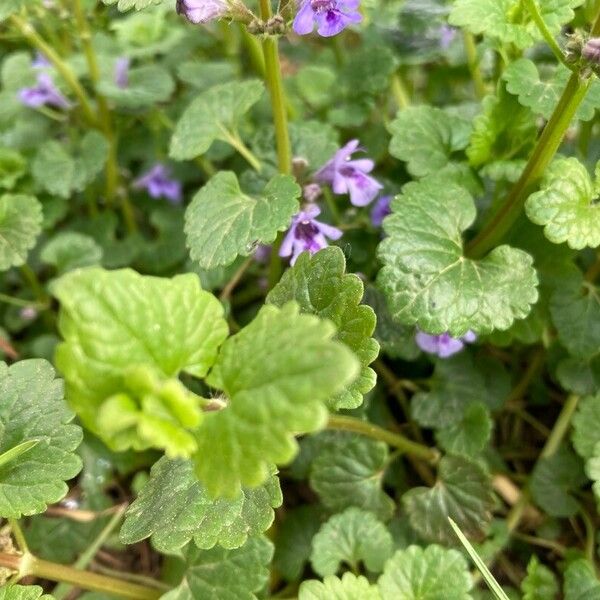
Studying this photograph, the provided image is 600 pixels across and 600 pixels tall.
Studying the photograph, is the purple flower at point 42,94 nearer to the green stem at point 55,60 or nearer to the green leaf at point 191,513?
the green stem at point 55,60

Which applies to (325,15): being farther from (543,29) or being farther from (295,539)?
(295,539)

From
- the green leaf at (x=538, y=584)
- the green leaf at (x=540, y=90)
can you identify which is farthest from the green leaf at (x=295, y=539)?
the green leaf at (x=540, y=90)

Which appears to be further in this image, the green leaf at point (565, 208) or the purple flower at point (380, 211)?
the purple flower at point (380, 211)

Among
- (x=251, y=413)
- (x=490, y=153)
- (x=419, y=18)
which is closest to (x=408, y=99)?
(x=419, y=18)

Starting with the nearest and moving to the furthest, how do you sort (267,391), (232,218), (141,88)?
1. (267,391)
2. (232,218)
3. (141,88)

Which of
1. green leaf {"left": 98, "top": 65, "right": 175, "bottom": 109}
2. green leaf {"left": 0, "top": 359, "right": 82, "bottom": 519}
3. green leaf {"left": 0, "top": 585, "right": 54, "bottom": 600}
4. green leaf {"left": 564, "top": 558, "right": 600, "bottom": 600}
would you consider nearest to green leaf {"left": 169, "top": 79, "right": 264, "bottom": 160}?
green leaf {"left": 98, "top": 65, "right": 175, "bottom": 109}

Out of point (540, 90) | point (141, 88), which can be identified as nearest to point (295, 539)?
point (540, 90)
